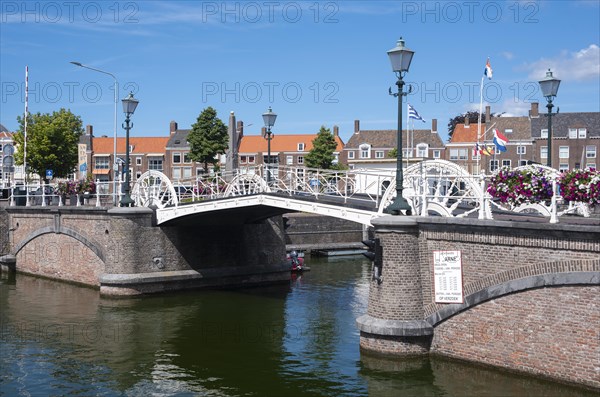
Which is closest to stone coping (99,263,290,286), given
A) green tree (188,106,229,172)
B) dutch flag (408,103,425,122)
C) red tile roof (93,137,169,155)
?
dutch flag (408,103,425,122)

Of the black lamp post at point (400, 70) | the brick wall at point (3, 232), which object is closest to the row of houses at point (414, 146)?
the brick wall at point (3, 232)

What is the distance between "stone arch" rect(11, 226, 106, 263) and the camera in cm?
3044

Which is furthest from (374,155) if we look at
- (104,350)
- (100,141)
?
(104,350)

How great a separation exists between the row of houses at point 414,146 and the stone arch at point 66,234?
29.5 meters

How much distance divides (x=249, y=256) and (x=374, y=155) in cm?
6007

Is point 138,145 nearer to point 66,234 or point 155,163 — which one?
point 155,163

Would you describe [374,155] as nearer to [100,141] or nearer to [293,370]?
[100,141]

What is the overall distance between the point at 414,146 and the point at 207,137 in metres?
32.0

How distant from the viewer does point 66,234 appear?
3259cm

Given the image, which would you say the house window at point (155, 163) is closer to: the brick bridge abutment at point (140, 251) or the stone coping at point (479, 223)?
the brick bridge abutment at point (140, 251)

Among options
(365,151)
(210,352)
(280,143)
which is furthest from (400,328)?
(280,143)

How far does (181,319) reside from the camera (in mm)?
24469

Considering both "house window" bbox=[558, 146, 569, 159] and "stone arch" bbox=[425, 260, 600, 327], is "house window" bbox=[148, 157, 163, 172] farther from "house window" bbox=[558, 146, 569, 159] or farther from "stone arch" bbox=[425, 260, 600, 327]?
"stone arch" bbox=[425, 260, 600, 327]

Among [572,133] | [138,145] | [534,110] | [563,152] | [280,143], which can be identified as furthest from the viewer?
[138,145]
